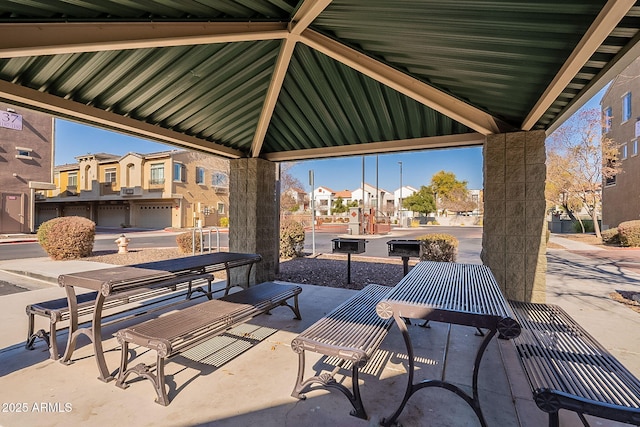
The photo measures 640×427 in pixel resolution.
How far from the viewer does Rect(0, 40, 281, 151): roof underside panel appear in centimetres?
326

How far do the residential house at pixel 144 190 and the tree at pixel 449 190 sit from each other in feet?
104

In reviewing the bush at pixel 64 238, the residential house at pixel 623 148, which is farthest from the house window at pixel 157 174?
the residential house at pixel 623 148

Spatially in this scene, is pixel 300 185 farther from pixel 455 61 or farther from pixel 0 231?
pixel 455 61

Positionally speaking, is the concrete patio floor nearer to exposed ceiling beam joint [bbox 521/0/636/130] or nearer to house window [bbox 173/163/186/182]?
exposed ceiling beam joint [bbox 521/0/636/130]

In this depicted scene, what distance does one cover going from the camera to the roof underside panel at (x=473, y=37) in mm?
2328

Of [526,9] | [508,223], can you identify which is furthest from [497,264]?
[526,9]

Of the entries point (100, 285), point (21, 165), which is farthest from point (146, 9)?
point (21, 165)

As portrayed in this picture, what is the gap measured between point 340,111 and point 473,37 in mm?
2350

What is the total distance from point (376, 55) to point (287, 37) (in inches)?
41.8

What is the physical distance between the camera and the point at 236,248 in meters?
6.52

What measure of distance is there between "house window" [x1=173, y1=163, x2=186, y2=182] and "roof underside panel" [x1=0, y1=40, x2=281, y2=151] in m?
25.8

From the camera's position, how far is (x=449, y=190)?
46375 millimetres

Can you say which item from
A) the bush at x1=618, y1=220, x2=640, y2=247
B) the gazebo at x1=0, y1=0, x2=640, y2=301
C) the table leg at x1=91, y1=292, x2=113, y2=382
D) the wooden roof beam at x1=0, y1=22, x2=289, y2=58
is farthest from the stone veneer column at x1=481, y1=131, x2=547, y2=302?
the bush at x1=618, y1=220, x2=640, y2=247

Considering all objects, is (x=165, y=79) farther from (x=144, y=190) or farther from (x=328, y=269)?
(x=144, y=190)
